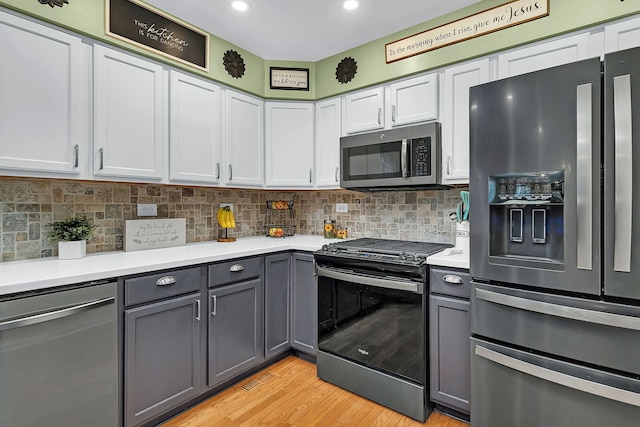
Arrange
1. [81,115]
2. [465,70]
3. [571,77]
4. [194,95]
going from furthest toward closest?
[194,95], [465,70], [81,115], [571,77]

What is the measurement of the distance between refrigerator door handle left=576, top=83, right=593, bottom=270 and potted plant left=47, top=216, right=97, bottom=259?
2511 millimetres

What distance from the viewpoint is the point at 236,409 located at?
1970 millimetres

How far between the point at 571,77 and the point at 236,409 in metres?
2.43

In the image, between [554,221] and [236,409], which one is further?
[236,409]

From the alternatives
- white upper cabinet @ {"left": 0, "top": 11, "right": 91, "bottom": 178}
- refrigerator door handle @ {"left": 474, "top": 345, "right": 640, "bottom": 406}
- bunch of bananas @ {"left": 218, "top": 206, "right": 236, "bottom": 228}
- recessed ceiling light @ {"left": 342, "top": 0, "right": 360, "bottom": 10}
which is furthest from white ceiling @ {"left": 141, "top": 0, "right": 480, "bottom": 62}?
refrigerator door handle @ {"left": 474, "top": 345, "right": 640, "bottom": 406}

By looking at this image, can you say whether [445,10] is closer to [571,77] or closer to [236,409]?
[571,77]

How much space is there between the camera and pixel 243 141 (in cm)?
268

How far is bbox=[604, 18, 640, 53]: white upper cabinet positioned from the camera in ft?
5.26

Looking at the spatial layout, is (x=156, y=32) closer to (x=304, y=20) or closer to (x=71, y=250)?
(x=304, y=20)

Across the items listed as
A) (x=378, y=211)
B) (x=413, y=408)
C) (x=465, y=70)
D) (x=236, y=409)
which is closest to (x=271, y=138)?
(x=378, y=211)

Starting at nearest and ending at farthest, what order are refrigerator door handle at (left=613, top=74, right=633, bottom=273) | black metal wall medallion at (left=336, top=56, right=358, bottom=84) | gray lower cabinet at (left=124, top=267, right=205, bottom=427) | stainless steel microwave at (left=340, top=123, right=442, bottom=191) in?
refrigerator door handle at (left=613, top=74, right=633, bottom=273)
gray lower cabinet at (left=124, top=267, right=205, bottom=427)
stainless steel microwave at (left=340, top=123, right=442, bottom=191)
black metal wall medallion at (left=336, top=56, right=358, bottom=84)

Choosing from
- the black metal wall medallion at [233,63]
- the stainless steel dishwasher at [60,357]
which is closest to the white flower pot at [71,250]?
the stainless steel dishwasher at [60,357]

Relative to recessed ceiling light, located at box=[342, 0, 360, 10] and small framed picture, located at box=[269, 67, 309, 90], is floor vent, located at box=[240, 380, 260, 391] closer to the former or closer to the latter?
small framed picture, located at box=[269, 67, 309, 90]

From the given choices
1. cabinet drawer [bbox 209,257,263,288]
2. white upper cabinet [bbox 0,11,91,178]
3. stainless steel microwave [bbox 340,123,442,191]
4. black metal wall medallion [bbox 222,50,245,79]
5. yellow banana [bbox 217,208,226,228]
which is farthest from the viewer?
yellow banana [bbox 217,208,226,228]
